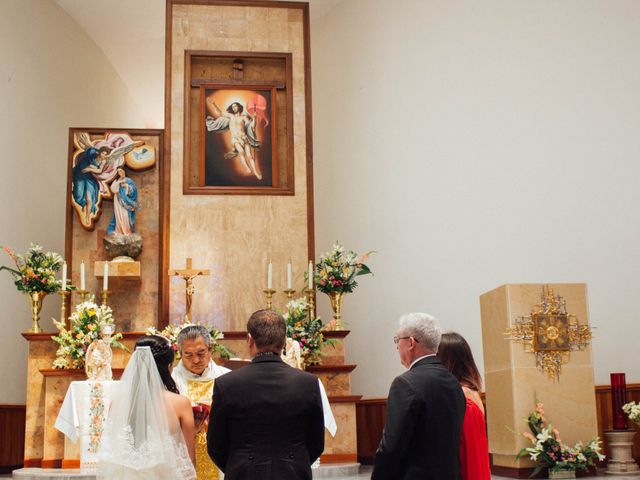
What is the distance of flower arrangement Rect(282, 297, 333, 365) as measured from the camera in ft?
30.5

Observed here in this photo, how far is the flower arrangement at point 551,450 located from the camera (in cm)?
Answer: 746

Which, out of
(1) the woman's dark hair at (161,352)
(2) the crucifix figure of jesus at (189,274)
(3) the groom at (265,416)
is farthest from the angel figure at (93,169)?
(3) the groom at (265,416)

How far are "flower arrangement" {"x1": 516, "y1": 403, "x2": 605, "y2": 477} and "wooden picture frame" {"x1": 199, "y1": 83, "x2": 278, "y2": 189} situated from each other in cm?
488

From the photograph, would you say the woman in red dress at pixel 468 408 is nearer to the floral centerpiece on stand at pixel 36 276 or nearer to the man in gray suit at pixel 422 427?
the man in gray suit at pixel 422 427

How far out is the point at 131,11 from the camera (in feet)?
44.9

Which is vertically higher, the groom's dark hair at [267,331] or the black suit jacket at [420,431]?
the groom's dark hair at [267,331]

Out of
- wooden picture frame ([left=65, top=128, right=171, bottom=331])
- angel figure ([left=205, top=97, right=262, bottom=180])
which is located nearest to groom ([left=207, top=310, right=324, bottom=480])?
wooden picture frame ([left=65, top=128, right=171, bottom=331])

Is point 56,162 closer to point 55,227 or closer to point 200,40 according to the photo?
point 55,227

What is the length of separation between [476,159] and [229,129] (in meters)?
3.16

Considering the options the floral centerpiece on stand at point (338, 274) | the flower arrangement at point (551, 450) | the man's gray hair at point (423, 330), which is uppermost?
the floral centerpiece on stand at point (338, 274)

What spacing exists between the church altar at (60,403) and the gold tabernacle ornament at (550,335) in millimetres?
2122

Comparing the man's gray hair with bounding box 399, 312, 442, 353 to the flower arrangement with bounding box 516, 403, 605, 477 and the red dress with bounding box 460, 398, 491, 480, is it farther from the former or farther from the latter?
the flower arrangement with bounding box 516, 403, 605, 477

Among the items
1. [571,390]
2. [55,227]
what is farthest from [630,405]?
[55,227]

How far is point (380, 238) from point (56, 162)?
486 centimetres
